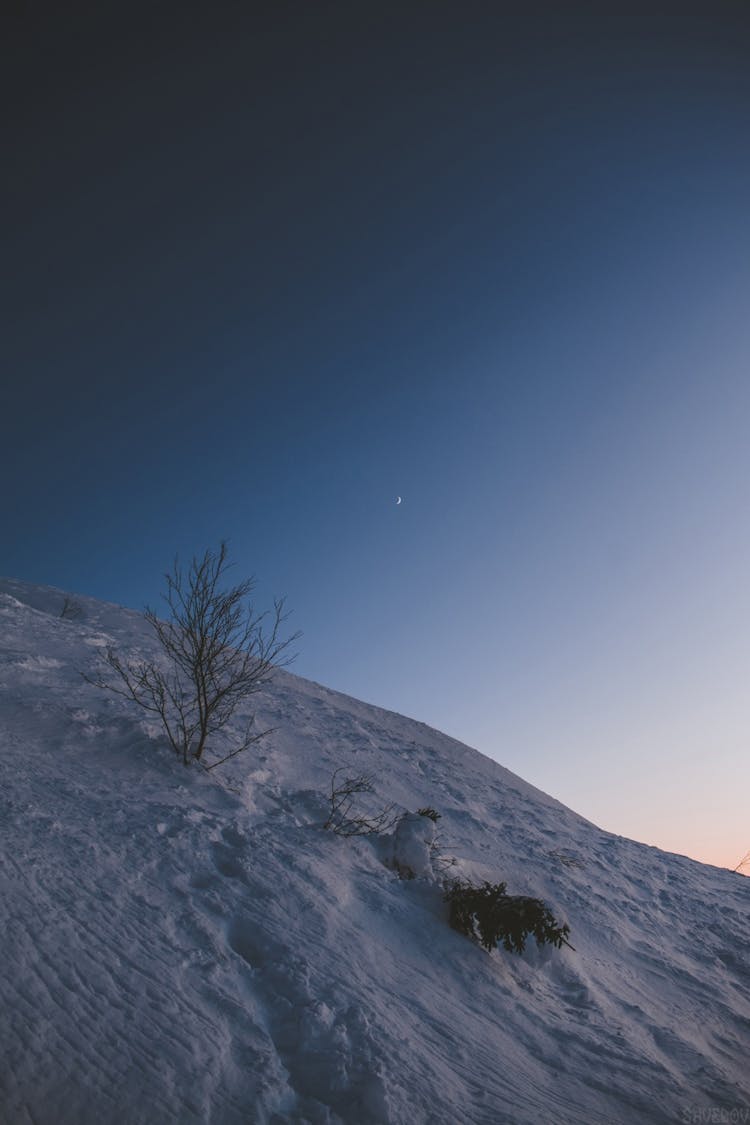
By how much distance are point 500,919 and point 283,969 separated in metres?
2.77

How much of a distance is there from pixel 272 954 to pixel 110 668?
7.91 metres

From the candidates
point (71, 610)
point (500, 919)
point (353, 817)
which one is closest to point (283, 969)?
point (500, 919)

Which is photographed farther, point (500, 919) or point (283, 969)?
point (500, 919)

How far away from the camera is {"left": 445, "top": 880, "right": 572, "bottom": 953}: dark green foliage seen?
626cm

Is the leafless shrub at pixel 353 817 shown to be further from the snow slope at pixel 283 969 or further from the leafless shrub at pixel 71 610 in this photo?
the leafless shrub at pixel 71 610

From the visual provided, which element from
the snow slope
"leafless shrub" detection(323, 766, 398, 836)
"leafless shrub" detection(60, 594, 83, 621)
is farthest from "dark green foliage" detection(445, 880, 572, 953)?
"leafless shrub" detection(60, 594, 83, 621)

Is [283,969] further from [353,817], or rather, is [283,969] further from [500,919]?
[353,817]

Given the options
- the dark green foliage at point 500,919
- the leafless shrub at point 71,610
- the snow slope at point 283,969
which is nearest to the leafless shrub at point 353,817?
the snow slope at point 283,969

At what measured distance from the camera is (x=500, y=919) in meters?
6.30

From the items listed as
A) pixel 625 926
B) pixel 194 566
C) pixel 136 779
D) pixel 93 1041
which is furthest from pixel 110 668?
pixel 625 926

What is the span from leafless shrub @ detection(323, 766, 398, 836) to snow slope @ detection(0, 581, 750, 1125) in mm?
199

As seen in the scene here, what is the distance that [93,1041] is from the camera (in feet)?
11.4

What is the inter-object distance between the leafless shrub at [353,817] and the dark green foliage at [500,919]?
1.39 meters

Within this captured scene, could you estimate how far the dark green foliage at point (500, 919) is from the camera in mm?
6262
